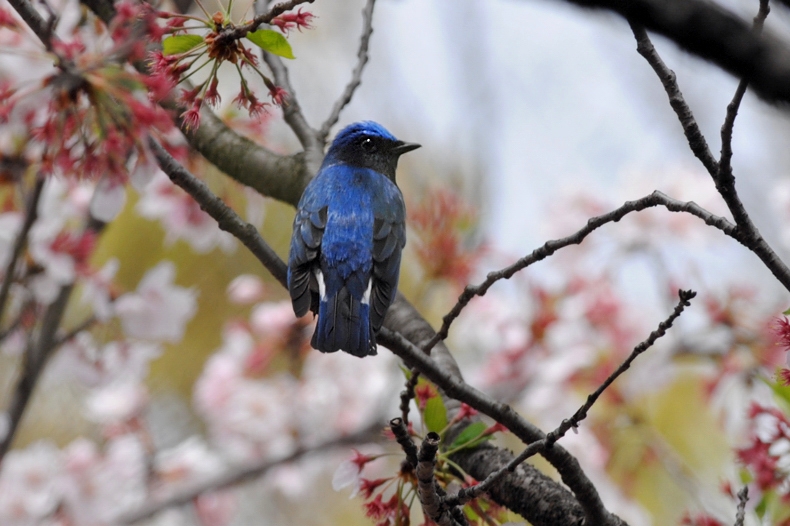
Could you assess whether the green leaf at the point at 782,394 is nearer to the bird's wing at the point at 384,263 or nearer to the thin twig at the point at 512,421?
the thin twig at the point at 512,421

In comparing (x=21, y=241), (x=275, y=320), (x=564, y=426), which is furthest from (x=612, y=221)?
(x=275, y=320)

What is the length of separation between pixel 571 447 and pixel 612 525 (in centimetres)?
305

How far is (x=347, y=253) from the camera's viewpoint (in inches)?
107

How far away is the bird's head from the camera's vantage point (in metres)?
3.41

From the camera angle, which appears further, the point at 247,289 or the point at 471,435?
the point at 247,289

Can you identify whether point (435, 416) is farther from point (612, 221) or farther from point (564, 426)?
point (612, 221)

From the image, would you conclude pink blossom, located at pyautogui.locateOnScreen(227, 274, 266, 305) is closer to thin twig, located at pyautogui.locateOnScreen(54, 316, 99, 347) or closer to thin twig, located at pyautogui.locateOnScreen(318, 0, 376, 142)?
thin twig, located at pyautogui.locateOnScreen(54, 316, 99, 347)

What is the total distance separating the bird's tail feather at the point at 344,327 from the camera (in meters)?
2.27

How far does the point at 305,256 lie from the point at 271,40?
0.91 meters

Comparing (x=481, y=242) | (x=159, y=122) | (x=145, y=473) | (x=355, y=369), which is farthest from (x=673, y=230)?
(x=159, y=122)

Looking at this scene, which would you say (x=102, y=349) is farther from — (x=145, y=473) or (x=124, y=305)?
(x=145, y=473)

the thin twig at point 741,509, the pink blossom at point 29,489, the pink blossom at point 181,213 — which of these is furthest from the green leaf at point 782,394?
the pink blossom at point 29,489

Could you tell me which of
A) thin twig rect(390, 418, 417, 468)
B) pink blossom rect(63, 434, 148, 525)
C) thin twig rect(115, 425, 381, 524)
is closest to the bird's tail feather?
Answer: thin twig rect(390, 418, 417, 468)

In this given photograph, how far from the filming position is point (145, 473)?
4469 millimetres
